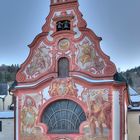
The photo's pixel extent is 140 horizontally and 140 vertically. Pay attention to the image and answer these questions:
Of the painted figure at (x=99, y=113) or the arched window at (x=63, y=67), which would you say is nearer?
the painted figure at (x=99, y=113)

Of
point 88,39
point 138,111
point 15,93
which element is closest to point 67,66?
point 88,39

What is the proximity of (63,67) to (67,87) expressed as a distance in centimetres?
183

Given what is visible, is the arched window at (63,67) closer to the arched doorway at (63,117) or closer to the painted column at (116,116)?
the arched doorway at (63,117)

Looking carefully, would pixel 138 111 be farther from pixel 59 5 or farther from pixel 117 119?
pixel 59 5

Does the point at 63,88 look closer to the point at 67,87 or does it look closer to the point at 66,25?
the point at 67,87

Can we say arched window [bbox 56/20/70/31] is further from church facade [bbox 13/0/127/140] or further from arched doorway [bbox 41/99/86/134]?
arched doorway [bbox 41/99/86/134]

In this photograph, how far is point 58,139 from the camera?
26516 millimetres

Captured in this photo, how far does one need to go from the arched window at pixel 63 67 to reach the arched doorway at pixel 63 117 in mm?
2154

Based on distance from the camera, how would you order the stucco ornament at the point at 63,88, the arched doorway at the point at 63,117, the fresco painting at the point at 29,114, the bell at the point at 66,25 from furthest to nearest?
1. the bell at the point at 66,25
2. the fresco painting at the point at 29,114
3. the stucco ornament at the point at 63,88
4. the arched doorway at the point at 63,117

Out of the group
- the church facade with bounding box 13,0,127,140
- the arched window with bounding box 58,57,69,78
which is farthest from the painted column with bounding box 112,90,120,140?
the arched window with bounding box 58,57,69,78

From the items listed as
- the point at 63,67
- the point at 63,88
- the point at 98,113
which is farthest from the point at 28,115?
the point at 98,113

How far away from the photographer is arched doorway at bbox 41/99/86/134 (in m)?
26.1

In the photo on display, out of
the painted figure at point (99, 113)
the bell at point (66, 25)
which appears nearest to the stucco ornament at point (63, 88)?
the painted figure at point (99, 113)

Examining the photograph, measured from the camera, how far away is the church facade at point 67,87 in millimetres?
25109
